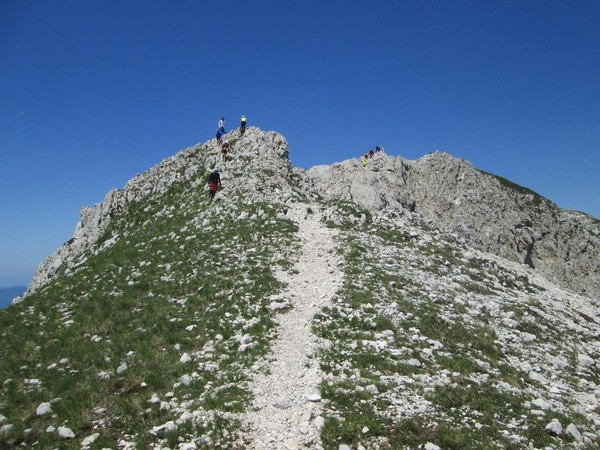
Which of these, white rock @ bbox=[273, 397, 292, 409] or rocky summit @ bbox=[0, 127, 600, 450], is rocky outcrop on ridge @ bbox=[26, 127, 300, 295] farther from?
white rock @ bbox=[273, 397, 292, 409]

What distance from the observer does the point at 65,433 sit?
1055cm

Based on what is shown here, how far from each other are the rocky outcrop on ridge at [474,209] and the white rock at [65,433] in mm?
50378

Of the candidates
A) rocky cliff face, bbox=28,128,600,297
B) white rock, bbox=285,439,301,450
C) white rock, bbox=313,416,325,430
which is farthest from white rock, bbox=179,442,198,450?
rocky cliff face, bbox=28,128,600,297

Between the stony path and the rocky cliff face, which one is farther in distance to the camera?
the rocky cliff face

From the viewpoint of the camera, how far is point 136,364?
45.8ft

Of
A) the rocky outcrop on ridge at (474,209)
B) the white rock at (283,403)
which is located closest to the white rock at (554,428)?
the white rock at (283,403)

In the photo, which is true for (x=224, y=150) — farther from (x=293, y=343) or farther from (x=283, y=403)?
(x=283, y=403)

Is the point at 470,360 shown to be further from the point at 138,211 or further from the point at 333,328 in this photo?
the point at 138,211

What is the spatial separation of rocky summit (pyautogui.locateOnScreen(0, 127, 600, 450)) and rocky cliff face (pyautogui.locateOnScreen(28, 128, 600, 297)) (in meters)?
6.36

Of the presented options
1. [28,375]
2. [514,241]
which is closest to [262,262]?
[28,375]

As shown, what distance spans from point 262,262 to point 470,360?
1276 cm

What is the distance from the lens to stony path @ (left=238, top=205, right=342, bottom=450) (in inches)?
399

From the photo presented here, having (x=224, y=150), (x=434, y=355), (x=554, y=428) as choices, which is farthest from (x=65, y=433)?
(x=224, y=150)

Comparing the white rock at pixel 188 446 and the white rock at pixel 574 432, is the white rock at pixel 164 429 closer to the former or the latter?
the white rock at pixel 188 446
